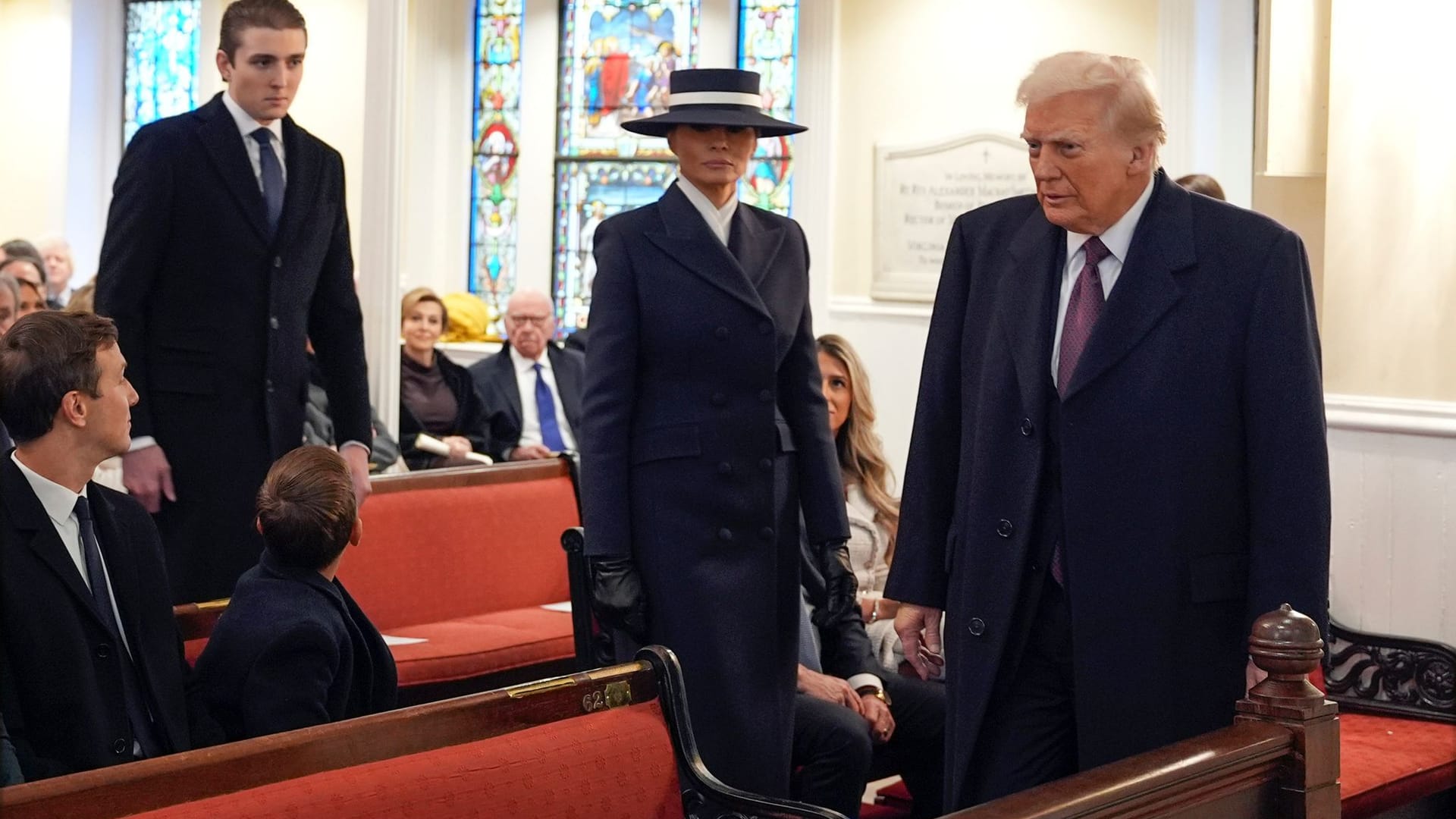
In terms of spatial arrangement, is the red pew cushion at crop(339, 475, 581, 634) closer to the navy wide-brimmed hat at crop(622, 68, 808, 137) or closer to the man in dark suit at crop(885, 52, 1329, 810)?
the navy wide-brimmed hat at crop(622, 68, 808, 137)

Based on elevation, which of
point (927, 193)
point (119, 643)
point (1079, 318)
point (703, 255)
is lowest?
point (119, 643)

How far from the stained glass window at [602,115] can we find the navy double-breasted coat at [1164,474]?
23.8 ft

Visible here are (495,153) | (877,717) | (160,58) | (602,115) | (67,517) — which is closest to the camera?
(67,517)

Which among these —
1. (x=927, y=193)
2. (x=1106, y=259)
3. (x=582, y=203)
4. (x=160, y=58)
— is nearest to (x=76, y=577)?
(x=1106, y=259)

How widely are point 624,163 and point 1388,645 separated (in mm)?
6132

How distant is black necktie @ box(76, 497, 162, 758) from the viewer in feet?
8.13

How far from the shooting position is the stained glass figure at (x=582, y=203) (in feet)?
31.6

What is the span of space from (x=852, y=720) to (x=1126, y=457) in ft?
4.95

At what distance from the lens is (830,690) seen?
3.75 metres

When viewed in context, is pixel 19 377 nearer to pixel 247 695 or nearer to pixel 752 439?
pixel 247 695

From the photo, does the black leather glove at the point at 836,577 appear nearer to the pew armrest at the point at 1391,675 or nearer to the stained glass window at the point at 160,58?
the pew armrest at the point at 1391,675

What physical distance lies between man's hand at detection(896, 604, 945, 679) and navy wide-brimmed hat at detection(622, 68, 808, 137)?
980mm

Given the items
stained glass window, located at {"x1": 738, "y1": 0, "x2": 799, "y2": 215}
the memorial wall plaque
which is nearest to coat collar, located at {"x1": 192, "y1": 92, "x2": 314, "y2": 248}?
the memorial wall plaque

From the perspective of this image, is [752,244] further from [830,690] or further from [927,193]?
[927,193]
